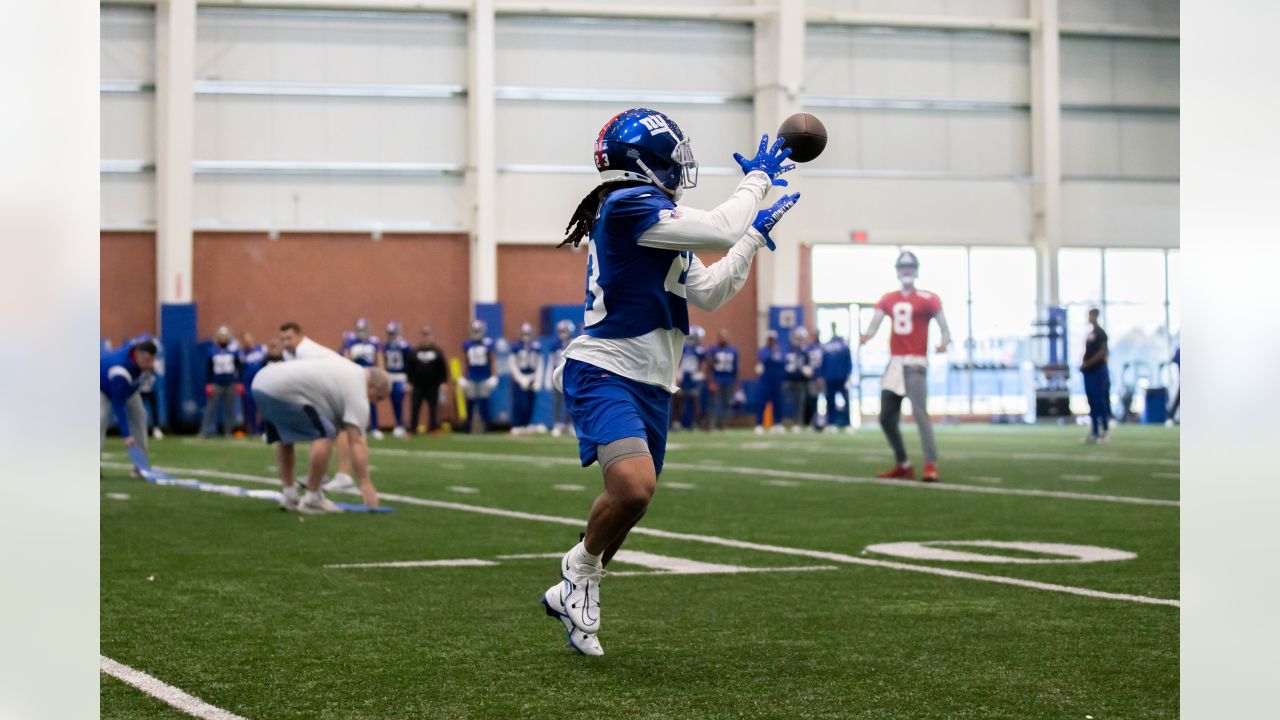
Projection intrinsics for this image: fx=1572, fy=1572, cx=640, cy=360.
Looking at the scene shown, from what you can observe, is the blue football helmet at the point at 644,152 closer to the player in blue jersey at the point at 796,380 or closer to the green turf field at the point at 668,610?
the green turf field at the point at 668,610

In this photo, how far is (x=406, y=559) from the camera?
823 centimetres

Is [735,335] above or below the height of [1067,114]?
below

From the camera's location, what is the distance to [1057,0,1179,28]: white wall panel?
105 feet

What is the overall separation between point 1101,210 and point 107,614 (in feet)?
94.9

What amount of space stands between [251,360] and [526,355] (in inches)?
187

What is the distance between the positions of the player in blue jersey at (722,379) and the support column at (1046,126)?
288 inches

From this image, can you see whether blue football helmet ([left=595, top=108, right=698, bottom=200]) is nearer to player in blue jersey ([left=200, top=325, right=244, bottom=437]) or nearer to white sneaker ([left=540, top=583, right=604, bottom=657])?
white sneaker ([left=540, top=583, right=604, bottom=657])

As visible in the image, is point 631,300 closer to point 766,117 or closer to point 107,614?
point 107,614

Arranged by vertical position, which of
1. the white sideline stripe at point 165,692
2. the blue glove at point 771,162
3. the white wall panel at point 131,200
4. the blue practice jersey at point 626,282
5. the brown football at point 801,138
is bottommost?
the white sideline stripe at point 165,692

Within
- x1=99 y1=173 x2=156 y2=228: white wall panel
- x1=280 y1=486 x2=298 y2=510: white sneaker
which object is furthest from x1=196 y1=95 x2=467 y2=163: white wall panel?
x1=280 y1=486 x2=298 y2=510: white sneaker

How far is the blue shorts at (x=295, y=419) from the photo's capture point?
10.8 meters

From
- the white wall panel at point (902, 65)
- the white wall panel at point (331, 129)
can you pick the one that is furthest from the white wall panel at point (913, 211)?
the white wall panel at point (331, 129)
